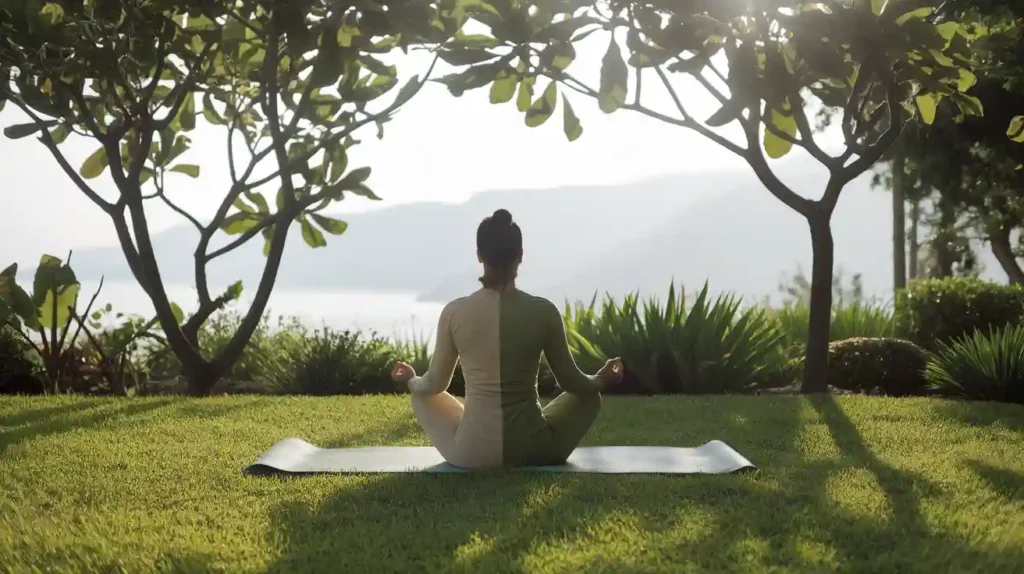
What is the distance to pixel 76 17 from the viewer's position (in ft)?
24.8

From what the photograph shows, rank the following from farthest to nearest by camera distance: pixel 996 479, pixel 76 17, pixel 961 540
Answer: pixel 76 17, pixel 996 479, pixel 961 540

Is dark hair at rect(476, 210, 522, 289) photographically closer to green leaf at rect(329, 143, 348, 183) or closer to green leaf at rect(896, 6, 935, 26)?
green leaf at rect(896, 6, 935, 26)

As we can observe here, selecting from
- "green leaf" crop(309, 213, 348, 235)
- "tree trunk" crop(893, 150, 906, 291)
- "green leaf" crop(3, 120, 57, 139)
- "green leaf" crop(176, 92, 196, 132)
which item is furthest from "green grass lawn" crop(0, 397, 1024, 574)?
"tree trunk" crop(893, 150, 906, 291)

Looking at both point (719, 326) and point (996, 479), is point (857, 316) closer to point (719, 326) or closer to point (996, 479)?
point (719, 326)

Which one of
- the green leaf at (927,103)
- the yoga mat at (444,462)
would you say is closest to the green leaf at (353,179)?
the yoga mat at (444,462)

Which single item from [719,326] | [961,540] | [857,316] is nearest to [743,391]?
[719,326]

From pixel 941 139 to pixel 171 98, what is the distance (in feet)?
32.2

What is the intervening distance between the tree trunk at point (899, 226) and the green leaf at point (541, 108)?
29.4 ft

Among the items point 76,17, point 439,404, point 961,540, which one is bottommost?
point 961,540

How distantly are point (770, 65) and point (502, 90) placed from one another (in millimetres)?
2410

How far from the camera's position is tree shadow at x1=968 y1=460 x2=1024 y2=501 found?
4.27 metres

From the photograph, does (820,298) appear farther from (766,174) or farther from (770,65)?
(770,65)

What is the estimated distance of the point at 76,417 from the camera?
6773 mm

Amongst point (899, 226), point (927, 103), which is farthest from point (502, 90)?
point (899, 226)
